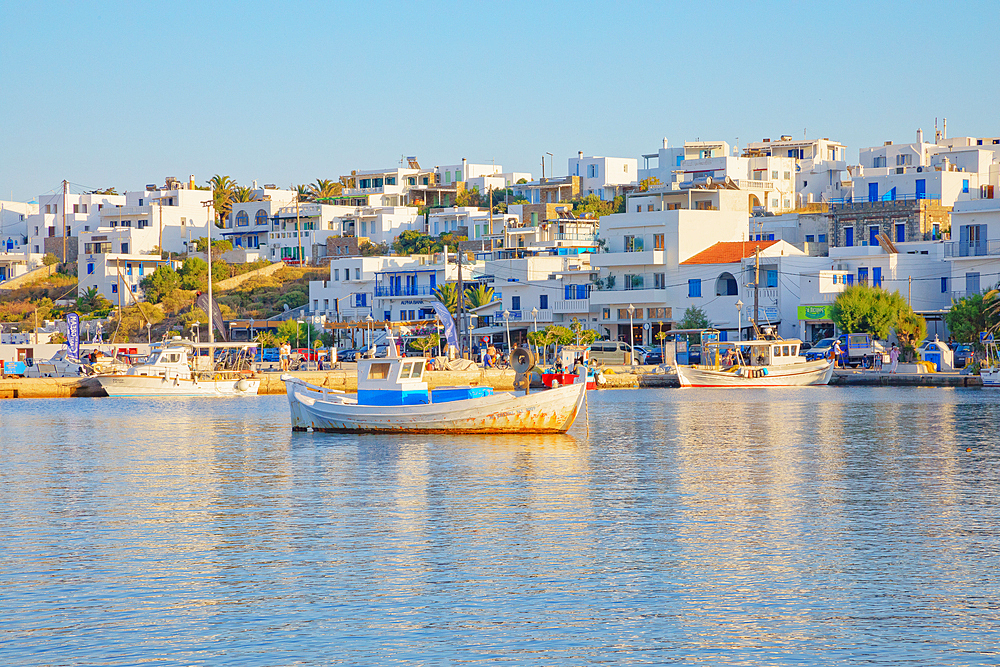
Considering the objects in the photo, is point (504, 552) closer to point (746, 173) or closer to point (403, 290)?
point (403, 290)

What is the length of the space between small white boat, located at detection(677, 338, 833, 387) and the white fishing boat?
110ft

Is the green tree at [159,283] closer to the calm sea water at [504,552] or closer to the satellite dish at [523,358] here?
the calm sea water at [504,552]

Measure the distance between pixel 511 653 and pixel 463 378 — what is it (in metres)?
61.4

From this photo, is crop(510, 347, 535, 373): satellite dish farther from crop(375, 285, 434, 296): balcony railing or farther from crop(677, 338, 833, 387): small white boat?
crop(375, 285, 434, 296): balcony railing

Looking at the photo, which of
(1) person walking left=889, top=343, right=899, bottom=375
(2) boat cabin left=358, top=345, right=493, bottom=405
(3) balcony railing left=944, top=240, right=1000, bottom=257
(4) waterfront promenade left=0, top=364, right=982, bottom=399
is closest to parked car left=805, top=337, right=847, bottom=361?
A: (4) waterfront promenade left=0, top=364, right=982, bottom=399

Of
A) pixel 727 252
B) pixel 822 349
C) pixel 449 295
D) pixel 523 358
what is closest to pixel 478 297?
pixel 449 295

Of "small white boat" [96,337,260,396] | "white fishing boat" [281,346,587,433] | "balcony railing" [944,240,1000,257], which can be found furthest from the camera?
"balcony railing" [944,240,1000,257]

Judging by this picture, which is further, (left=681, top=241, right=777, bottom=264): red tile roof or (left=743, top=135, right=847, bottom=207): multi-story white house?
(left=743, top=135, right=847, bottom=207): multi-story white house

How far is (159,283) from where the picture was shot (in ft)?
388

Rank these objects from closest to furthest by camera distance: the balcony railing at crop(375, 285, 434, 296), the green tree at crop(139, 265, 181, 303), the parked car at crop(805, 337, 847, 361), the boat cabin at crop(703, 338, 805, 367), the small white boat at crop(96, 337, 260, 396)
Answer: the small white boat at crop(96, 337, 260, 396) < the boat cabin at crop(703, 338, 805, 367) < the parked car at crop(805, 337, 847, 361) < the balcony railing at crop(375, 285, 434, 296) < the green tree at crop(139, 265, 181, 303)

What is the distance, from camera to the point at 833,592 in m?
18.2

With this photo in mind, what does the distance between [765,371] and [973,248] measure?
16850 millimetres

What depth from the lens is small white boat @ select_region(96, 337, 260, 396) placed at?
238 feet

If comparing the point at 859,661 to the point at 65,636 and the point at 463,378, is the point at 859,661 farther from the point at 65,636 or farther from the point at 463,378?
the point at 463,378
